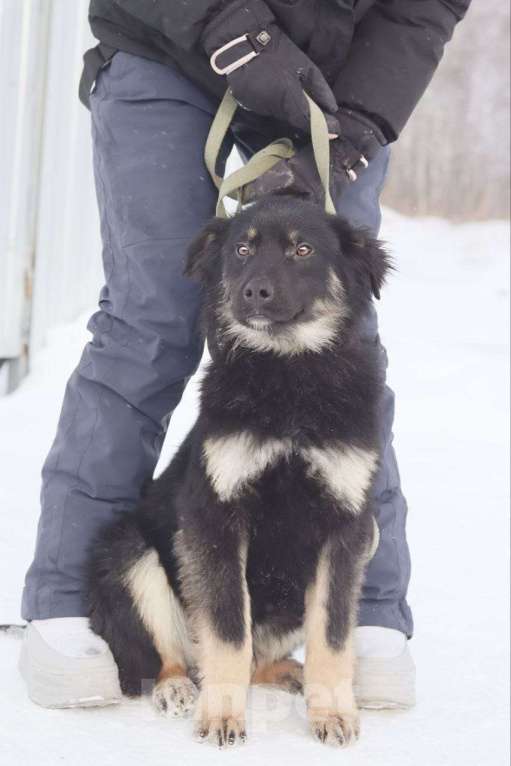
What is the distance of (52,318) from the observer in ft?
19.9

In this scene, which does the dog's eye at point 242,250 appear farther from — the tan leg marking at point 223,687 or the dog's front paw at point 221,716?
the dog's front paw at point 221,716

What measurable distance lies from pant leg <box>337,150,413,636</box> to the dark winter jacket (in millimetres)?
171

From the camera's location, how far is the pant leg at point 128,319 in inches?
114

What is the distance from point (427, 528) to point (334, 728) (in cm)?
234

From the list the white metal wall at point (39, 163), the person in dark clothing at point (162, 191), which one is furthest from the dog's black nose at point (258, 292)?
the white metal wall at point (39, 163)

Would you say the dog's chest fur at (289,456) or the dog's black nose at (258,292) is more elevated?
the dog's black nose at (258,292)

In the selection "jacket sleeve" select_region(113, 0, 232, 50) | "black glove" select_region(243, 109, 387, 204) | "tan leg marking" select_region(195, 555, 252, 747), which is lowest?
"tan leg marking" select_region(195, 555, 252, 747)

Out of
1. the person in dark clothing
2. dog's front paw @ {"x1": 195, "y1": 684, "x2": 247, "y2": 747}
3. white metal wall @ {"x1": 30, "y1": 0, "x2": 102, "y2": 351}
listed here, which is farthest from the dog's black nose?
white metal wall @ {"x1": 30, "y1": 0, "x2": 102, "y2": 351}

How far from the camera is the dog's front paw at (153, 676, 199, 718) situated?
2684 millimetres

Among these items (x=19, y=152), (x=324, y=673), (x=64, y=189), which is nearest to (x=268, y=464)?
(x=324, y=673)

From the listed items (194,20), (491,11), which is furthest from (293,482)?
(491,11)

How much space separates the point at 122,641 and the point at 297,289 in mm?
980

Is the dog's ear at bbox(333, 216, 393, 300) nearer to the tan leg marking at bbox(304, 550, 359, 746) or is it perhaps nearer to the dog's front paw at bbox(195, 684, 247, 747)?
the tan leg marking at bbox(304, 550, 359, 746)

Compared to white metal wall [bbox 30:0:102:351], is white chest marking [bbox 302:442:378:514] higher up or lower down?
lower down
